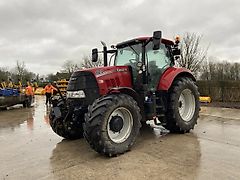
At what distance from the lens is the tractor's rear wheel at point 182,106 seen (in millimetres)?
5648

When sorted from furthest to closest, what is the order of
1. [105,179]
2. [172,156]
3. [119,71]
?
1. [119,71]
2. [172,156]
3. [105,179]

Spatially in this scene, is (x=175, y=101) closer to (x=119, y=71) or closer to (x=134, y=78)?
(x=134, y=78)

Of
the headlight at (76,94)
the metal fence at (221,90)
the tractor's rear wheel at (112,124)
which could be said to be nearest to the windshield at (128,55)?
the tractor's rear wheel at (112,124)

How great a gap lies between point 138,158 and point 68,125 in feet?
6.33

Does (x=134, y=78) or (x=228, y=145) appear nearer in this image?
(x=228, y=145)

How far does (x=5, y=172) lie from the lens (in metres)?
3.89

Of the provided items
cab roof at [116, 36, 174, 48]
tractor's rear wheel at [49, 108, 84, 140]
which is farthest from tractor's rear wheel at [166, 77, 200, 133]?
tractor's rear wheel at [49, 108, 84, 140]

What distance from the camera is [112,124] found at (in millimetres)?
4527

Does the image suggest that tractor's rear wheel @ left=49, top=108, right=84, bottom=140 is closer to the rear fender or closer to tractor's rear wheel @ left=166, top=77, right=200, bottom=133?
the rear fender

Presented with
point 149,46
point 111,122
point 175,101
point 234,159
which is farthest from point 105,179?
point 149,46

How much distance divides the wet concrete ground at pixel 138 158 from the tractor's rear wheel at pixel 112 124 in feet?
0.68

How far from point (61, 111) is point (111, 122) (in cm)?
141

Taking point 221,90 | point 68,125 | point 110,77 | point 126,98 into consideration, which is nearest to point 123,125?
point 126,98

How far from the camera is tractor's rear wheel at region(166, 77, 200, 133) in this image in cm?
565
